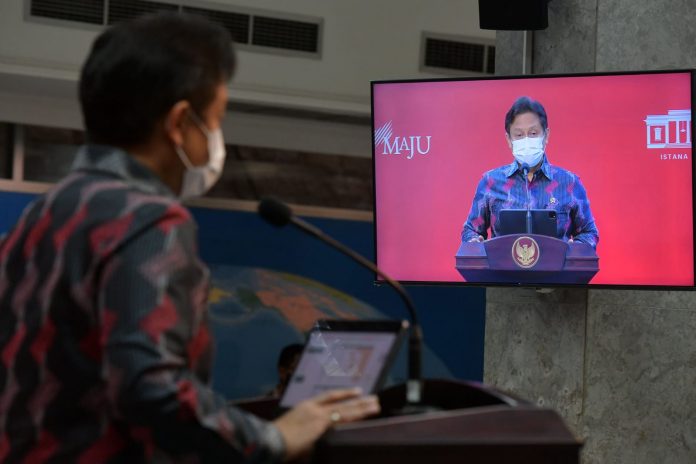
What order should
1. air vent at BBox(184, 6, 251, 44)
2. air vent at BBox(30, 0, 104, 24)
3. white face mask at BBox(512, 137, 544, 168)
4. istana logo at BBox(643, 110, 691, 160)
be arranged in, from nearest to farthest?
1. istana logo at BBox(643, 110, 691, 160)
2. white face mask at BBox(512, 137, 544, 168)
3. air vent at BBox(30, 0, 104, 24)
4. air vent at BBox(184, 6, 251, 44)

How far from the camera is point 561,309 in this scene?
4.82m

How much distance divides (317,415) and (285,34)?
5.66 meters

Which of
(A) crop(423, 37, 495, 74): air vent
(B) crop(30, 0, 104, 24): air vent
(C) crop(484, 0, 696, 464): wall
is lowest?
(C) crop(484, 0, 696, 464): wall

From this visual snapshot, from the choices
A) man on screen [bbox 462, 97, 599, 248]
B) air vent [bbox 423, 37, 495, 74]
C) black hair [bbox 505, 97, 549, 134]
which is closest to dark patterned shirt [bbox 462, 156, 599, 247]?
man on screen [bbox 462, 97, 599, 248]

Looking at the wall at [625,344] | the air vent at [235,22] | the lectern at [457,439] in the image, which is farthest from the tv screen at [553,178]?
the lectern at [457,439]

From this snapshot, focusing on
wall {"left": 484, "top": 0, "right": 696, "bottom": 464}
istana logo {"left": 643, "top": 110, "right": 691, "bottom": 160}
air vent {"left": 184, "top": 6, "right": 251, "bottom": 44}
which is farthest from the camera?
air vent {"left": 184, "top": 6, "right": 251, "bottom": 44}

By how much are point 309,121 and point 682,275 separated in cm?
330

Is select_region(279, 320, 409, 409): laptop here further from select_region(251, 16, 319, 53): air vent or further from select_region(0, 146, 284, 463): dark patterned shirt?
select_region(251, 16, 319, 53): air vent

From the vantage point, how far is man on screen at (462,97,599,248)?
434 cm

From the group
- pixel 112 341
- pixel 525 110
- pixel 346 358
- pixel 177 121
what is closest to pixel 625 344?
pixel 525 110

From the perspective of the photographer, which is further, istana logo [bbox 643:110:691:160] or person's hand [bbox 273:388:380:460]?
istana logo [bbox 643:110:691:160]

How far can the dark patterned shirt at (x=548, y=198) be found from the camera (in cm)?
433

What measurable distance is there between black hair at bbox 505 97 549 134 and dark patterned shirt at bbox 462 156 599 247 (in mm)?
162

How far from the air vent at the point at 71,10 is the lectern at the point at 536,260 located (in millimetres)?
3216
